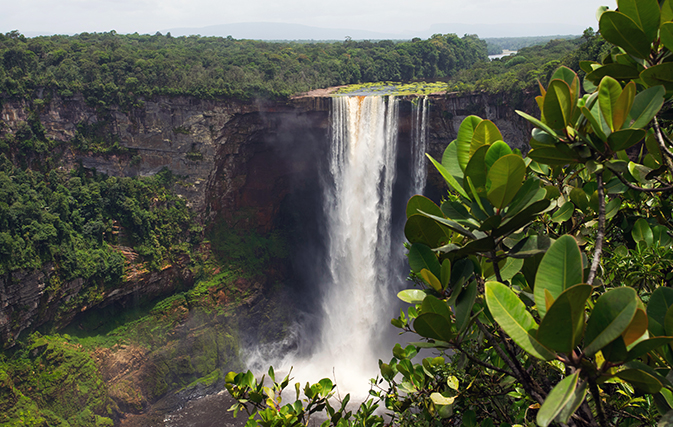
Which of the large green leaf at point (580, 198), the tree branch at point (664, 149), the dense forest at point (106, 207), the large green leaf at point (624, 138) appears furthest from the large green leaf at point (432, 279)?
the dense forest at point (106, 207)

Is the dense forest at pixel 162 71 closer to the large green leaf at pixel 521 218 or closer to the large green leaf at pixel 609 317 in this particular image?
the large green leaf at pixel 521 218

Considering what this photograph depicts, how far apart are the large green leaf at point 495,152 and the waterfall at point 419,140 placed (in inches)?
803

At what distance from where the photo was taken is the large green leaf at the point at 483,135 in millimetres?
1953

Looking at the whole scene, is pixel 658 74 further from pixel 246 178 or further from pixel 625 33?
pixel 246 178

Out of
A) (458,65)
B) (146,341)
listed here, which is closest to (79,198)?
(146,341)

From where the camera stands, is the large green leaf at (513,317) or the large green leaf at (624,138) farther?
the large green leaf at (624,138)

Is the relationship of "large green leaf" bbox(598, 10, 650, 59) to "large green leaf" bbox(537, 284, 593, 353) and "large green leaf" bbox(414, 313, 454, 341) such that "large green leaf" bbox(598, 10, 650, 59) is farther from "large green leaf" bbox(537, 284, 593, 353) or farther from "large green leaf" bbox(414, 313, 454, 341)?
"large green leaf" bbox(414, 313, 454, 341)

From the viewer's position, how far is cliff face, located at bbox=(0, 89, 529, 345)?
21.9 meters

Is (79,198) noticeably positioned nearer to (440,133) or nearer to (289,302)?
(289,302)

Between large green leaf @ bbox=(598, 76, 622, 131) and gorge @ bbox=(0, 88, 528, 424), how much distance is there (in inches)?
725

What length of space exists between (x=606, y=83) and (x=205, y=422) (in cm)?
2157

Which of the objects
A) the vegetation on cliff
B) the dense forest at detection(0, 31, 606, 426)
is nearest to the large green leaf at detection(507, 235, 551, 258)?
the vegetation on cliff

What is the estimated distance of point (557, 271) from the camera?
1543 millimetres

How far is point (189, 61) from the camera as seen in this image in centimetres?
2727
